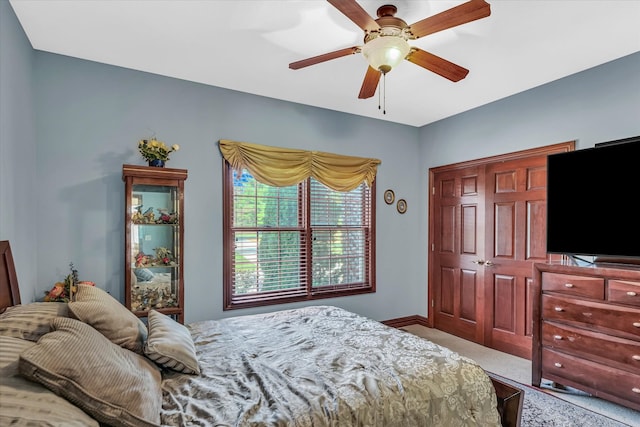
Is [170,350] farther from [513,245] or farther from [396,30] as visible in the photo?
[513,245]

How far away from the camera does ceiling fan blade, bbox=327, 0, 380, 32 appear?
170 cm

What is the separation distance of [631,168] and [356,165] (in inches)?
101

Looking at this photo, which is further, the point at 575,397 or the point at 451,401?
the point at 575,397

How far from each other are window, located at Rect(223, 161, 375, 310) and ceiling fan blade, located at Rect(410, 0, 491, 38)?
2.24 m

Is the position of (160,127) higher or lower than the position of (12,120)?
higher

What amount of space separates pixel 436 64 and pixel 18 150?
9.39 ft

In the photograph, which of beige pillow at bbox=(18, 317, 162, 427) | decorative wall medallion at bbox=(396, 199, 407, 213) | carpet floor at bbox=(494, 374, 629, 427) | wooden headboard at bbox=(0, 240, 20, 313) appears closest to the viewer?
beige pillow at bbox=(18, 317, 162, 427)

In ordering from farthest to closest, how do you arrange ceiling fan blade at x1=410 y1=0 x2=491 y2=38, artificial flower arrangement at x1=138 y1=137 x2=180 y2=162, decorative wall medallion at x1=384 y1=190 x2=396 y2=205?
decorative wall medallion at x1=384 y1=190 x2=396 y2=205 → artificial flower arrangement at x1=138 y1=137 x2=180 y2=162 → ceiling fan blade at x1=410 y1=0 x2=491 y2=38

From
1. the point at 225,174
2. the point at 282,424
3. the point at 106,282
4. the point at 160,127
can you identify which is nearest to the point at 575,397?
the point at 282,424

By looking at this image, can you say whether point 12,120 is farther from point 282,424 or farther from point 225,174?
point 282,424

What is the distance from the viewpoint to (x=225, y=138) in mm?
3525

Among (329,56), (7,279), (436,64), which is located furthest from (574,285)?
(7,279)

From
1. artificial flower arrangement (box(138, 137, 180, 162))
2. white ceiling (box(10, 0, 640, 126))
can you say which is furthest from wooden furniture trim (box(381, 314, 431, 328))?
artificial flower arrangement (box(138, 137, 180, 162))

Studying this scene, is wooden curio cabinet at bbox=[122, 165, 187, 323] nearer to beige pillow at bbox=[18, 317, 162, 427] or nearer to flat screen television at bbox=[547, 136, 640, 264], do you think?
beige pillow at bbox=[18, 317, 162, 427]
